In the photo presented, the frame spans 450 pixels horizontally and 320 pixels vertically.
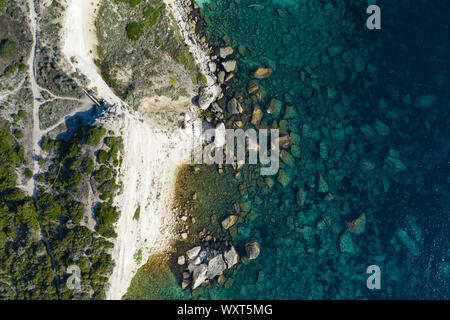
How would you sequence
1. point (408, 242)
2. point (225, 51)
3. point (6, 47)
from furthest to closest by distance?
point (408, 242) → point (225, 51) → point (6, 47)

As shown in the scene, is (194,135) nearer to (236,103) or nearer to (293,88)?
(236,103)

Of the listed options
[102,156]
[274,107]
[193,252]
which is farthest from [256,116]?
[193,252]

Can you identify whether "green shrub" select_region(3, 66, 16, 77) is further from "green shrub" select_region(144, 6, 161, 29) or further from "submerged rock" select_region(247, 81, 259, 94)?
"submerged rock" select_region(247, 81, 259, 94)

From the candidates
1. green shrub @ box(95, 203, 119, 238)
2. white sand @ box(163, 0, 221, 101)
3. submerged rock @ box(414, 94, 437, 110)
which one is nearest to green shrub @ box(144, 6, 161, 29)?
white sand @ box(163, 0, 221, 101)

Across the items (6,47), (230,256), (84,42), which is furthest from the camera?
(230,256)

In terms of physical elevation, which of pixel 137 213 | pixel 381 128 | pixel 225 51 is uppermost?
pixel 225 51

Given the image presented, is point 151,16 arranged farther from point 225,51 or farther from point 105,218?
point 105,218
